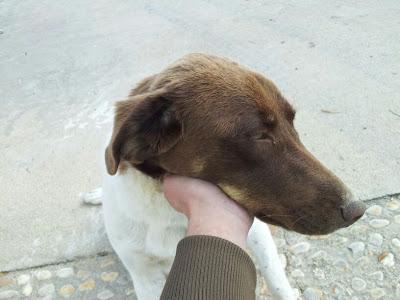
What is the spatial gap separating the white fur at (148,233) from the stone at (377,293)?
0.44 m

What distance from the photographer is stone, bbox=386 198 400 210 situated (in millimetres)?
2900

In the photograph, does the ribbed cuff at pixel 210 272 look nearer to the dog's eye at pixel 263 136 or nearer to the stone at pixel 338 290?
the dog's eye at pixel 263 136

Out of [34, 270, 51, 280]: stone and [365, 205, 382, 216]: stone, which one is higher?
[365, 205, 382, 216]: stone

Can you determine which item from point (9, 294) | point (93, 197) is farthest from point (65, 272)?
point (93, 197)

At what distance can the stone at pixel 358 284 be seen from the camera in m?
2.50

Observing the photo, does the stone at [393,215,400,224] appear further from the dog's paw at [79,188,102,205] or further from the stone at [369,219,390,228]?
the dog's paw at [79,188,102,205]

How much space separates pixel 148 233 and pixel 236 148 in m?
0.71

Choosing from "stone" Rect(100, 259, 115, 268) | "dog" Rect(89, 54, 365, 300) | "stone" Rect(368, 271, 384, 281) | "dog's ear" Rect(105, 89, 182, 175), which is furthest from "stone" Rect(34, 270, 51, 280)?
"stone" Rect(368, 271, 384, 281)

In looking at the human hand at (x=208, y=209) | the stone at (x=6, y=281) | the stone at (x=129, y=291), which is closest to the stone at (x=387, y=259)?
the human hand at (x=208, y=209)

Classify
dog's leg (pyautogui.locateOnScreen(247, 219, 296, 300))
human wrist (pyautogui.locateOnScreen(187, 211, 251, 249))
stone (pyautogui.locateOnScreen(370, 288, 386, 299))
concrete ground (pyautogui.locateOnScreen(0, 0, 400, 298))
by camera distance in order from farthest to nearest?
concrete ground (pyautogui.locateOnScreen(0, 0, 400, 298)) → stone (pyautogui.locateOnScreen(370, 288, 386, 299)) → dog's leg (pyautogui.locateOnScreen(247, 219, 296, 300)) → human wrist (pyautogui.locateOnScreen(187, 211, 251, 249))

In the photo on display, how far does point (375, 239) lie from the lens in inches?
108

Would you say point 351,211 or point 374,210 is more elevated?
point 351,211

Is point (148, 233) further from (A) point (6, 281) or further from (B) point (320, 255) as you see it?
(A) point (6, 281)

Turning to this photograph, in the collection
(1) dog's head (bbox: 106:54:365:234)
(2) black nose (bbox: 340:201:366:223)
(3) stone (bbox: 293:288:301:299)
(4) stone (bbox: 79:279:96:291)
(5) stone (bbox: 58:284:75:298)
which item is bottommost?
(5) stone (bbox: 58:284:75:298)
